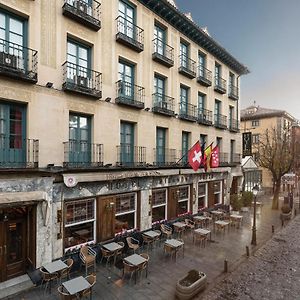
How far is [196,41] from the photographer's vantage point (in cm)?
1980

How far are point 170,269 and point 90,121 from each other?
8616 mm

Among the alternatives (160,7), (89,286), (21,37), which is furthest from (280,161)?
(21,37)

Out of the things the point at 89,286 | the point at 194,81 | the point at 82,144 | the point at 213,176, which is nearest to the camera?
the point at 89,286

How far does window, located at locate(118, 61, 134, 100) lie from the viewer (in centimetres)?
1386

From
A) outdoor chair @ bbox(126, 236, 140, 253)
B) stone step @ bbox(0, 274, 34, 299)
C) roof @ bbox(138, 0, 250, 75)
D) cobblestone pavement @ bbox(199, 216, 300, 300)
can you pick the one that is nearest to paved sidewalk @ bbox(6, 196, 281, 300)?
stone step @ bbox(0, 274, 34, 299)

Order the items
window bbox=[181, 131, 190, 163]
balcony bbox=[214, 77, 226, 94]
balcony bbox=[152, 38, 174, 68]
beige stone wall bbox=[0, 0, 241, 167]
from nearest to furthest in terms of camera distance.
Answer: beige stone wall bbox=[0, 0, 241, 167]
balcony bbox=[152, 38, 174, 68]
window bbox=[181, 131, 190, 163]
balcony bbox=[214, 77, 226, 94]

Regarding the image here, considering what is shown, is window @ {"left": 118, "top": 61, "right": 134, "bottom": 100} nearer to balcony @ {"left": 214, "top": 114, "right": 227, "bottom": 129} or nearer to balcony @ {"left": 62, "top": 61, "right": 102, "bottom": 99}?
balcony @ {"left": 62, "top": 61, "right": 102, "bottom": 99}

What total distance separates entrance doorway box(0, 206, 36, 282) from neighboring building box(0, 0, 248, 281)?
42mm

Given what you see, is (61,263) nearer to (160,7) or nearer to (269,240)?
(269,240)

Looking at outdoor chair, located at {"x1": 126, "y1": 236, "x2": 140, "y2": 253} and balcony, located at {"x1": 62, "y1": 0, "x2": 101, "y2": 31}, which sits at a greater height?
balcony, located at {"x1": 62, "y1": 0, "x2": 101, "y2": 31}

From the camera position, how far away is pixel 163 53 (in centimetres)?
1695

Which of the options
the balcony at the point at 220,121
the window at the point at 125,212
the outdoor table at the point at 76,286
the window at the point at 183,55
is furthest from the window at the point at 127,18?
the outdoor table at the point at 76,286

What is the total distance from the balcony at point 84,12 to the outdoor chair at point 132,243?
1157 centimetres

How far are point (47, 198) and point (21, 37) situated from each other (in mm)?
7049
